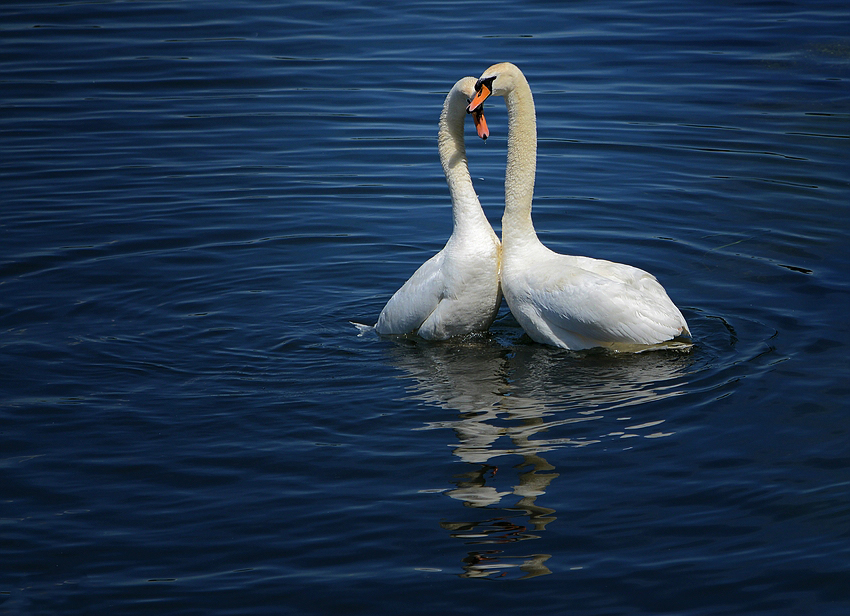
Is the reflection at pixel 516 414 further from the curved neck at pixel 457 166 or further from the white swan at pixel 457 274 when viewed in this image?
the curved neck at pixel 457 166

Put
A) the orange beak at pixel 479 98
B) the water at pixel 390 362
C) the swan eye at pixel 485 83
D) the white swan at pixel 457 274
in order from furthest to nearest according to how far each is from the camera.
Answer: the white swan at pixel 457 274, the swan eye at pixel 485 83, the orange beak at pixel 479 98, the water at pixel 390 362

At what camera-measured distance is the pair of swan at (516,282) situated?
7.43 m

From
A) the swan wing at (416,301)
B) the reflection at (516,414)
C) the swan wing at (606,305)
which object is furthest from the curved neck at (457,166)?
the reflection at (516,414)

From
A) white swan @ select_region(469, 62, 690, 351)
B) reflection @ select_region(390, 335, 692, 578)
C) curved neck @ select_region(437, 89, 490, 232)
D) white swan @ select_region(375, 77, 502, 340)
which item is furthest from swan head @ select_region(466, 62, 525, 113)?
reflection @ select_region(390, 335, 692, 578)

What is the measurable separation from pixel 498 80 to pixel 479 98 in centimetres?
42

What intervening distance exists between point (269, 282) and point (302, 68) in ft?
26.3

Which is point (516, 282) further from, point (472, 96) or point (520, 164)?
point (472, 96)

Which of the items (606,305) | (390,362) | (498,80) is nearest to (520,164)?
(498,80)

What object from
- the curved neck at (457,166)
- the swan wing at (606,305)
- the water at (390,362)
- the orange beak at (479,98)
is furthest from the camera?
the curved neck at (457,166)

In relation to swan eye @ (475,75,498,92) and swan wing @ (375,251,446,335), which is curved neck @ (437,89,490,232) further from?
swan wing @ (375,251,446,335)

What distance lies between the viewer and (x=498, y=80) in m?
7.93

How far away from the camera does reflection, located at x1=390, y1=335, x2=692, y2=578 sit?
5.50m

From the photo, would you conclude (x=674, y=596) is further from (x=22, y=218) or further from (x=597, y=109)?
(x=597, y=109)

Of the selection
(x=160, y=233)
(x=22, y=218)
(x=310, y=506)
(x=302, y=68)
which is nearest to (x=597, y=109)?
(x=302, y=68)
